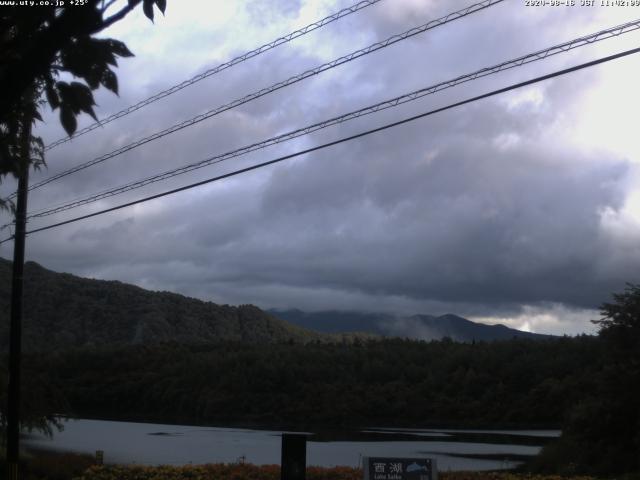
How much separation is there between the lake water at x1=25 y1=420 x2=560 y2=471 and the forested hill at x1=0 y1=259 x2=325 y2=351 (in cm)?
6184

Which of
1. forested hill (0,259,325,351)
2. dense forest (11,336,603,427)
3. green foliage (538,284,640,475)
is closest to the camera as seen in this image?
green foliage (538,284,640,475)

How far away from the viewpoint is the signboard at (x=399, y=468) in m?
11.0

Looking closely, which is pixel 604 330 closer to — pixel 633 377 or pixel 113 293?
pixel 633 377

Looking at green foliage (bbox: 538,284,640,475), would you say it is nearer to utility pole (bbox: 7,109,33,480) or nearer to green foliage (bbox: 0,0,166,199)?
utility pole (bbox: 7,109,33,480)

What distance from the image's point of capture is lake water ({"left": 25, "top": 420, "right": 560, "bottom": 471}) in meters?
25.2

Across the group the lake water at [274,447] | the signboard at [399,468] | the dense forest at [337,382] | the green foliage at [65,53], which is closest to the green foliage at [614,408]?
the lake water at [274,447]

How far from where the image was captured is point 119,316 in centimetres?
11506

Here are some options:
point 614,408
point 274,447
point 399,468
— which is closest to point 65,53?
point 399,468

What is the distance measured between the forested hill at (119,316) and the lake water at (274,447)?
61840 millimetres

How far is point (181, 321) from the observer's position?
122500mm

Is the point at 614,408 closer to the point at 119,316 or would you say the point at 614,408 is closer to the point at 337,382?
the point at 337,382

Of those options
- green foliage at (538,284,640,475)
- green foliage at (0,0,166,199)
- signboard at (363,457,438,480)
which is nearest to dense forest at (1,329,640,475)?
green foliage at (538,284,640,475)

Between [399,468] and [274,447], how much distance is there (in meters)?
20.9

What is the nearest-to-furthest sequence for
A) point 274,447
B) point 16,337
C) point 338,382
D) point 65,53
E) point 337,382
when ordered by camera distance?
1. point 65,53
2. point 16,337
3. point 274,447
4. point 338,382
5. point 337,382
